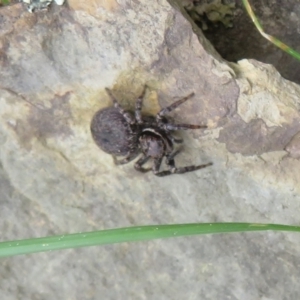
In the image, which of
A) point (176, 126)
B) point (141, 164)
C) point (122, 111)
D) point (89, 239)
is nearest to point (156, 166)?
point (141, 164)

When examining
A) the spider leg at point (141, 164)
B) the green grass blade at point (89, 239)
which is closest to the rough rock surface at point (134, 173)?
the spider leg at point (141, 164)

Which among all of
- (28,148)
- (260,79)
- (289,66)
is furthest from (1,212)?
(289,66)

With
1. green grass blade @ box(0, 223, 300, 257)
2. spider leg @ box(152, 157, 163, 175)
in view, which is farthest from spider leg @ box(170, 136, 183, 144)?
green grass blade @ box(0, 223, 300, 257)

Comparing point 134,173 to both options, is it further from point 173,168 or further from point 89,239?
point 89,239

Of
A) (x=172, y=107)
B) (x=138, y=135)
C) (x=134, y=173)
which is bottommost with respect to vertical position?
(x=134, y=173)

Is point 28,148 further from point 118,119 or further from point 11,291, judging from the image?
point 11,291

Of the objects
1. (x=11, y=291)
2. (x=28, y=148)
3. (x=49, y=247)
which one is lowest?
(x=11, y=291)
